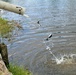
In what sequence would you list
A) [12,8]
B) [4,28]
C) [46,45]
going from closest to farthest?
1. [12,8]
2. [46,45]
3. [4,28]

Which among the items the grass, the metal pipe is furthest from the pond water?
the metal pipe

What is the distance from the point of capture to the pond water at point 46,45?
15266 mm

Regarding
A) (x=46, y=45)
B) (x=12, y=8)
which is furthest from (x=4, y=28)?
(x=12, y=8)

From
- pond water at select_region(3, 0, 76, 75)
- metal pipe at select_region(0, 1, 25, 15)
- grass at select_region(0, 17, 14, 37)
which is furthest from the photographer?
grass at select_region(0, 17, 14, 37)

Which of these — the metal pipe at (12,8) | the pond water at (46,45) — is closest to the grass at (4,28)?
the pond water at (46,45)

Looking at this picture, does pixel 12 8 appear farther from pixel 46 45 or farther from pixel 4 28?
pixel 4 28

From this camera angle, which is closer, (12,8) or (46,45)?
(12,8)

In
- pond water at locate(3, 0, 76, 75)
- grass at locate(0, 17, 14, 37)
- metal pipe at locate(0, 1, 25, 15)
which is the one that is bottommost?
pond water at locate(3, 0, 76, 75)

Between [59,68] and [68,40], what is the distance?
5886 millimetres

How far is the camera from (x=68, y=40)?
20422 mm

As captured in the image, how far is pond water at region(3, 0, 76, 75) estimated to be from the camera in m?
15.3

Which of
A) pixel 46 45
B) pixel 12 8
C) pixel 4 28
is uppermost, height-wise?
pixel 12 8

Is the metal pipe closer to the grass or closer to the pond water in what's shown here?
the pond water

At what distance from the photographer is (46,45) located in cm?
1939
